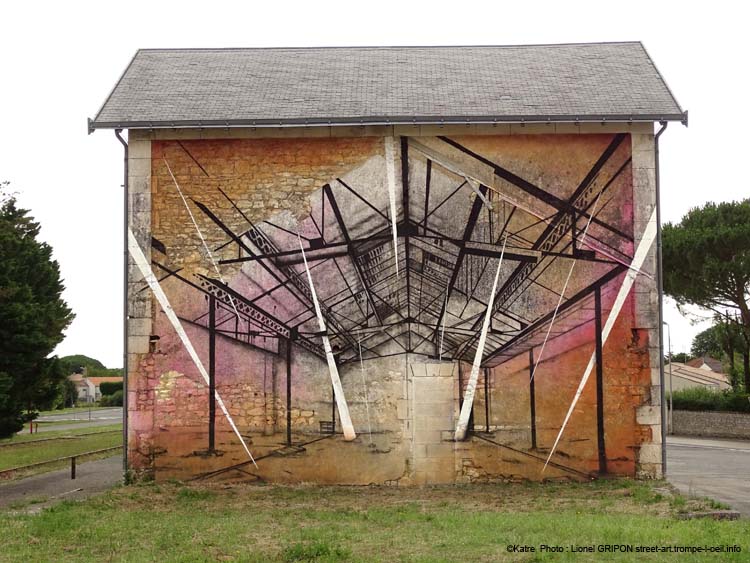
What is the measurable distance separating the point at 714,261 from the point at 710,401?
5.98 meters

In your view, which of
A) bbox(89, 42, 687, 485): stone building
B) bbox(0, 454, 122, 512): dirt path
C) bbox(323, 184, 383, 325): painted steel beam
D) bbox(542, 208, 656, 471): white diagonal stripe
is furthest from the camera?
bbox(323, 184, 383, 325): painted steel beam

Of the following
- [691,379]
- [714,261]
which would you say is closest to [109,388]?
[691,379]

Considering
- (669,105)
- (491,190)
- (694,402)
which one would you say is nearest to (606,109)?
(669,105)

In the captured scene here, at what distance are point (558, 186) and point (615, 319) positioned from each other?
8.23ft

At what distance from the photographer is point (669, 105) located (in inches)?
613

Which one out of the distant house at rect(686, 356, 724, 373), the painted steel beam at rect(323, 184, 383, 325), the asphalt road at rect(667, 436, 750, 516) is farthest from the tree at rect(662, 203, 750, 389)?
the distant house at rect(686, 356, 724, 373)

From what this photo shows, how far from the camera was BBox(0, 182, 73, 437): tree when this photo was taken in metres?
27.6

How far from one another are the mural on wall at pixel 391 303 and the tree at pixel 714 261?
17.6 meters

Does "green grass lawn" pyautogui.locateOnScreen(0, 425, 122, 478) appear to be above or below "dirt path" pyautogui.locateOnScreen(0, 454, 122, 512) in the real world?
below

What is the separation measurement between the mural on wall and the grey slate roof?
530mm

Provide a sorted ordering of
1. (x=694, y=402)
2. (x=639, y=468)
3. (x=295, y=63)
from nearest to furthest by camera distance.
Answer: (x=639, y=468)
(x=295, y=63)
(x=694, y=402)

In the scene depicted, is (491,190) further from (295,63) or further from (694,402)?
(694,402)

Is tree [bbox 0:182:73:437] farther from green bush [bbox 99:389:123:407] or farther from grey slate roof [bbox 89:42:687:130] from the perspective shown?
green bush [bbox 99:389:123:407]

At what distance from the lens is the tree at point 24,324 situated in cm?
2759
